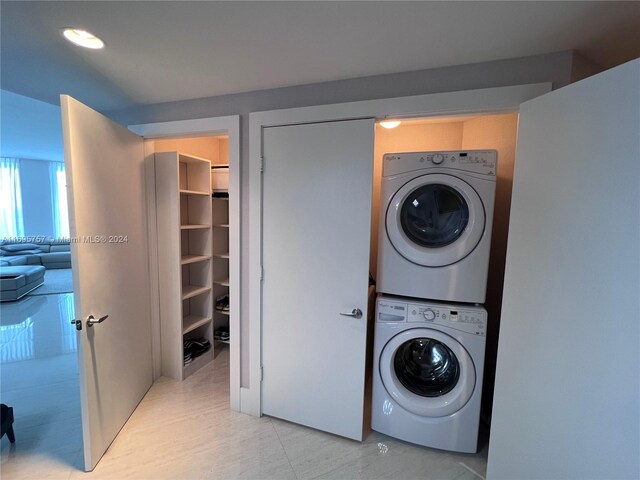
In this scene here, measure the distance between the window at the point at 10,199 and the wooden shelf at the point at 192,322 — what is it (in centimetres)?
715

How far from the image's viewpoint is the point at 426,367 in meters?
1.77

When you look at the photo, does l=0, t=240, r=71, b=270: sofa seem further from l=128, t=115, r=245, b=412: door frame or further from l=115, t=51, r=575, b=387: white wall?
l=115, t=51, r=575, b=387: white wall

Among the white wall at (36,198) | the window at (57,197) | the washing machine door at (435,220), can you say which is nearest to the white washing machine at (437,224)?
the washing machine door at (435,220)

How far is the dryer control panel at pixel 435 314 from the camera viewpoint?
1.51 meters

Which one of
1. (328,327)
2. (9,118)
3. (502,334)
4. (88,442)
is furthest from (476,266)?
(9,118)

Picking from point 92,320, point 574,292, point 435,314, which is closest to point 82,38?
point 92,320

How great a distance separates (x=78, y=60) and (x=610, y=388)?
278 centimetres

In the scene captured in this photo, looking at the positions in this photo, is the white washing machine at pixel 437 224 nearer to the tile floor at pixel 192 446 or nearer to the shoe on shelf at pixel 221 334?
the tile floor at pixel 192 446

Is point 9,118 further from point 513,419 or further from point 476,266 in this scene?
point 513,419

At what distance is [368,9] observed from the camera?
3.35 feet

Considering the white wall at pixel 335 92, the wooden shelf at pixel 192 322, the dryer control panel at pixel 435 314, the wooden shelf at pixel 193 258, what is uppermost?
the white wall at pixel 335 92

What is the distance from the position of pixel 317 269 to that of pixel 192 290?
144cm

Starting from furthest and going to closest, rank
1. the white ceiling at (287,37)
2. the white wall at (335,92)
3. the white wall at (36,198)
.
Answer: the white wall at (36,198), the white wall at (335,92), the white ceiling at (287,37)

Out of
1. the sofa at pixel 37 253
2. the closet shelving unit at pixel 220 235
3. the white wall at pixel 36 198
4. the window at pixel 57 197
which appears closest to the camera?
the closet shelving unit at pixel 220 235
